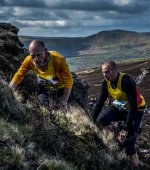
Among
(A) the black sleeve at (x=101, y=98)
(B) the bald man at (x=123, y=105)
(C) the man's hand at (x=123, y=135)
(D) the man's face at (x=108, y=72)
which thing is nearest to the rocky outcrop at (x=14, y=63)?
(A) the black sleeve at (x=101, y=98)

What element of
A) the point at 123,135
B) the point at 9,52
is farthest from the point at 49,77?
the point at 9,52

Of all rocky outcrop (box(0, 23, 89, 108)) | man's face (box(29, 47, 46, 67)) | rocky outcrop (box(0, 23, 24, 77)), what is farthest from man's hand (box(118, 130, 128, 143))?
rocky outcrop (box(0, 23, 24, 77))

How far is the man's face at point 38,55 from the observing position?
9.95 metres

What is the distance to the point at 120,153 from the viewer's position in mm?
11422

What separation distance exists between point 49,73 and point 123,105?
217 centimetres

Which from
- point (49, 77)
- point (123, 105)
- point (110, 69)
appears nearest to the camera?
point (110, 69)

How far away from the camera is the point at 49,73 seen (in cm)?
1120

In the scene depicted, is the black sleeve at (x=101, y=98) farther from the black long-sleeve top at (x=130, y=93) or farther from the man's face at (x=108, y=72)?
the man's face at (x=108, y=72)

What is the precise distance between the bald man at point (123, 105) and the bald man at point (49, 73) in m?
→ 1.04

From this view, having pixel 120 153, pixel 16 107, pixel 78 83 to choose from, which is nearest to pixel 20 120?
pixel 16 107

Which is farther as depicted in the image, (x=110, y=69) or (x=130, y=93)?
(x=130, y=93)

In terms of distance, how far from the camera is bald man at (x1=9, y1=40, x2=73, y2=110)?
10.8 metres

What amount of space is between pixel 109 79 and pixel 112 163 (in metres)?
2.08

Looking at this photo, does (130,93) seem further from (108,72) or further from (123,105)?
(123,105)
